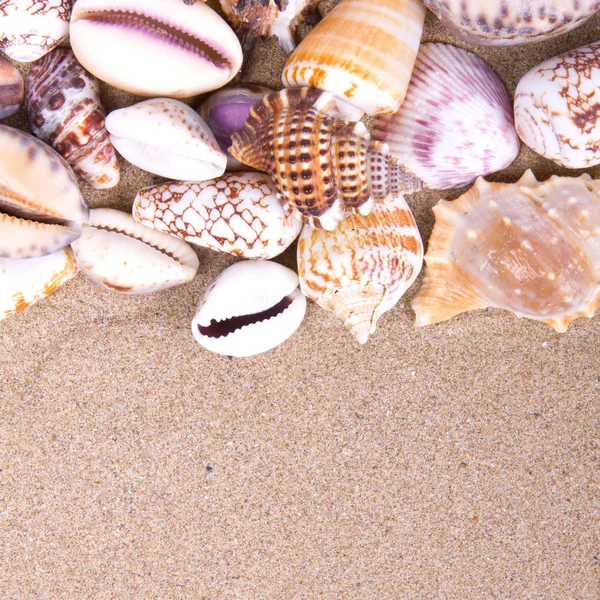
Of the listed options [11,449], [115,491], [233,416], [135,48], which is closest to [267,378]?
[233,416]

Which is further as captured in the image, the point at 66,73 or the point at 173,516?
the point at 173,516

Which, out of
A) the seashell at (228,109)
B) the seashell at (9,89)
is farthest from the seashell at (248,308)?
the seashell at (9,89)

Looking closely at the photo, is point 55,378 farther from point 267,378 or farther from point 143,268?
point 267,378

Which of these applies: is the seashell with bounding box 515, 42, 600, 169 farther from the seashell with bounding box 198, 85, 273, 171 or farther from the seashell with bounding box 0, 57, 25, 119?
the seashell with bounding box 0, 57, 25, 119

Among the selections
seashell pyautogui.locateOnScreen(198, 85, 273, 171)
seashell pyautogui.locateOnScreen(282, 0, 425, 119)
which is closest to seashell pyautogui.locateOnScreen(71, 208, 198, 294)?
seashell pyautogui.locateOnScreen(198, 85, 273, 171)

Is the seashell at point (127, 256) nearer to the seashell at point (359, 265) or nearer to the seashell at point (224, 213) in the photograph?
the seashell at point (224, 213)

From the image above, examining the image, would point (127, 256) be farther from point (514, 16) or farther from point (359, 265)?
point (514, 16)
